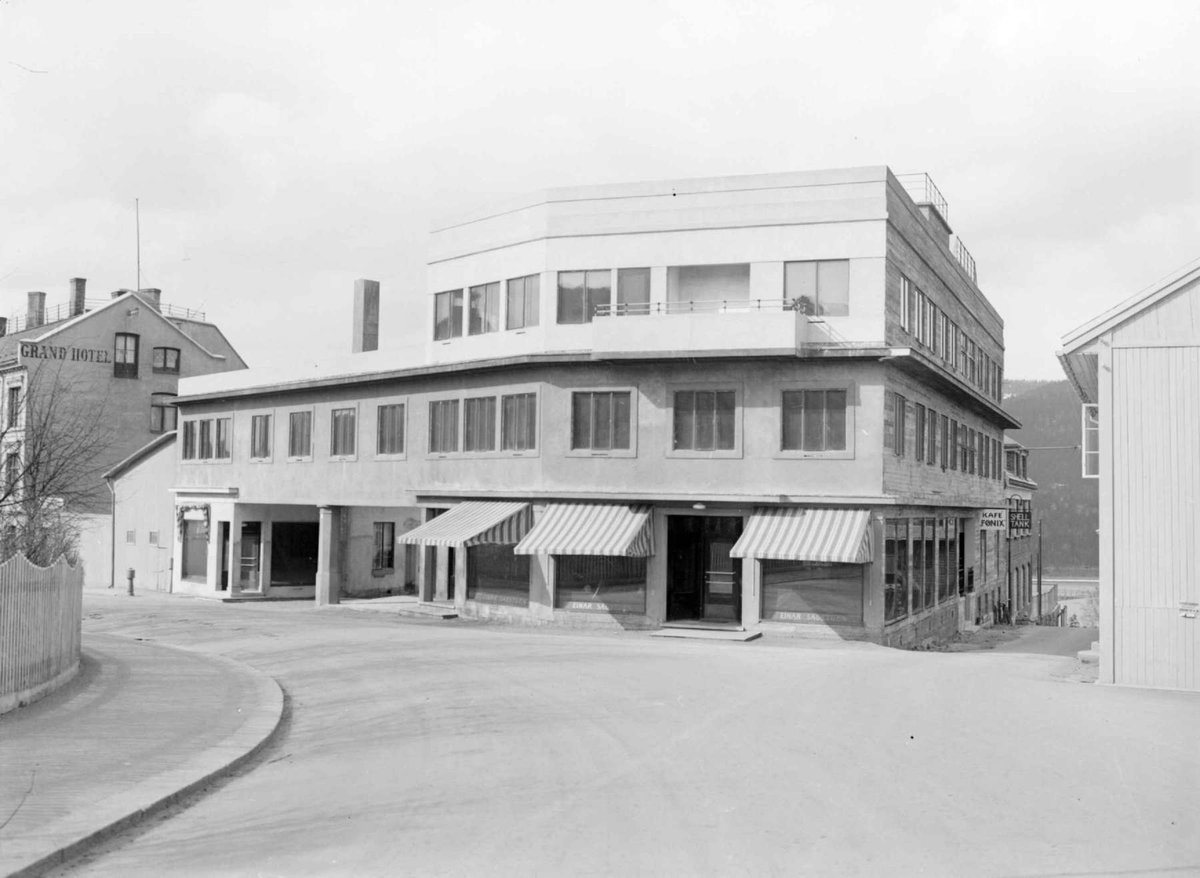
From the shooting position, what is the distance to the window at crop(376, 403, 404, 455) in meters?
33.4

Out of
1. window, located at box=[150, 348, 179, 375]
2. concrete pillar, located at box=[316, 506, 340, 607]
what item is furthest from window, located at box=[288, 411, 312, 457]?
window, located at box=[150, 348, 179, 375]

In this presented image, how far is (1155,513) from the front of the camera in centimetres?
1692

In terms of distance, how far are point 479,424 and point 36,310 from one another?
41832 mm

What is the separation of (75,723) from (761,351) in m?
16.9

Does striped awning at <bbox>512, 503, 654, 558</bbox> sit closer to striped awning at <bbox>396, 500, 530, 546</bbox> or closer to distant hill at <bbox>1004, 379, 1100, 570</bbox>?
striped awning at <bbox>396, 500, 530, 546</bbox>

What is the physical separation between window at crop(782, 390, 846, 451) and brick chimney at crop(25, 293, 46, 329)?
1938 inches

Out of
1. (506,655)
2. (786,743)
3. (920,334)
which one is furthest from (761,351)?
(786,743)

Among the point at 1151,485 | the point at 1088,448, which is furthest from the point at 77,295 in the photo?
the point at 1151,485

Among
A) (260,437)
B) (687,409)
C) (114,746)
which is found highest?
(687,409)

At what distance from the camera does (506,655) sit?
20.6 m

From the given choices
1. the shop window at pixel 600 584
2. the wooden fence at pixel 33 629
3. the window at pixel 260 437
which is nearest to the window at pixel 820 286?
the shop window at pixel 600 584

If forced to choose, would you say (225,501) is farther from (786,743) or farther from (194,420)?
(786,743)

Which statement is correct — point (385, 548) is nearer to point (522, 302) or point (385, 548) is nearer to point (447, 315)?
point (447, 315)

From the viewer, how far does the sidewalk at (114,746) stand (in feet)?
28.4
